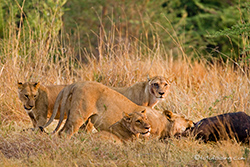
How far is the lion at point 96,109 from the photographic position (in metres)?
5.16

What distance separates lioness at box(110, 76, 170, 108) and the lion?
93 cm

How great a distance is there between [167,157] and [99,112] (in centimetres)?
135

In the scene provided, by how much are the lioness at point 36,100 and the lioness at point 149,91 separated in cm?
149

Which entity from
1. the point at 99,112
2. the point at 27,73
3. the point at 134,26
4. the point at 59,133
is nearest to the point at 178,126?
the point at 99,112

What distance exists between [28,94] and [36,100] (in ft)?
0.64

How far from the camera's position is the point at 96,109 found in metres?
5.28

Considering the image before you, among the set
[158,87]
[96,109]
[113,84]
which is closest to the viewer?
[96,109]

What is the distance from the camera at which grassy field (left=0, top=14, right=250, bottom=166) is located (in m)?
4.26

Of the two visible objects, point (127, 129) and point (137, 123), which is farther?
point (127, 129)

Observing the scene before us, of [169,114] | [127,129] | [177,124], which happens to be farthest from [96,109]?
[177,124]

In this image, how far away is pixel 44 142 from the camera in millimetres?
4750

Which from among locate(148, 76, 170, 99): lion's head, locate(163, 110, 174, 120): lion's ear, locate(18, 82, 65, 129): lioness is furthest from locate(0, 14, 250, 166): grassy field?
locate(148, 76, 170, 99): lion's head

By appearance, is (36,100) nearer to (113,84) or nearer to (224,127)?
(113,84)

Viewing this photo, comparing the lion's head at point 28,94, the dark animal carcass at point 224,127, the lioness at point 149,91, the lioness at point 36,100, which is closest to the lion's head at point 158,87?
the lioness at point 149,91
